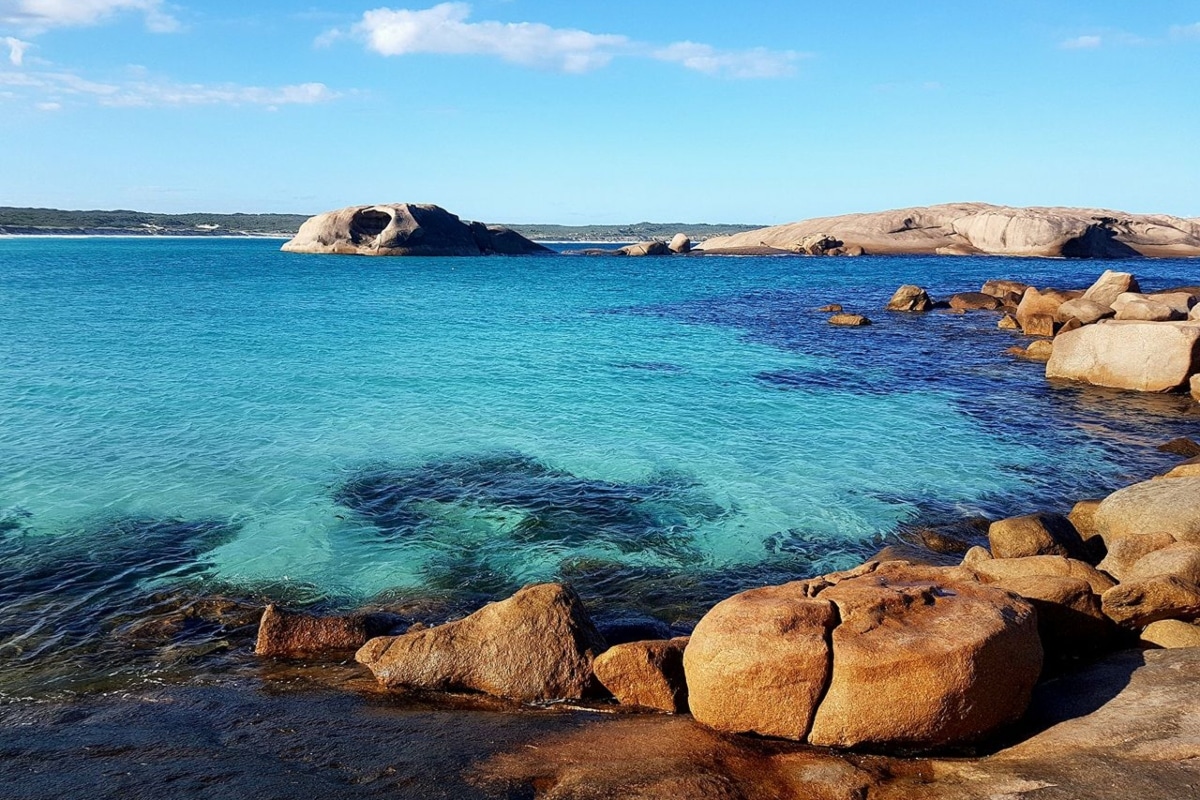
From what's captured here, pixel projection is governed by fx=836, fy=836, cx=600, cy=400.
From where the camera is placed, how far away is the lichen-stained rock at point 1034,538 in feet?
31.2

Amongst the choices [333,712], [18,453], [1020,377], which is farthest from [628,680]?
[1020,377]

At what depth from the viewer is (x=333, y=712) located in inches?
261

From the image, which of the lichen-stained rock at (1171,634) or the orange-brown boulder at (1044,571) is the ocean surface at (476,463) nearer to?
the orange-brown boulder at (1044,571)

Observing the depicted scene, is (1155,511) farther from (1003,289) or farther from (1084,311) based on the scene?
(1003,289)

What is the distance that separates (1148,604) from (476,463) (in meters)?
10.1

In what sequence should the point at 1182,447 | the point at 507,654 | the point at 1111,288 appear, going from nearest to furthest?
1. the point at 507,654
2. the point at 1182,447
3. the point at 1111,288

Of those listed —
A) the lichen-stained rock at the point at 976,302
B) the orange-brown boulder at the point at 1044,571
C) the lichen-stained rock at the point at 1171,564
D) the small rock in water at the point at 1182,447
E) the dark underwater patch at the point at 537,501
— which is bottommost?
the dark underwater patch at the point at 537,501

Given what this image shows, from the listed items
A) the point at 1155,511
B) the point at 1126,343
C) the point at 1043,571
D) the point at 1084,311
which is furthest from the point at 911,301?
the point at 1043,571

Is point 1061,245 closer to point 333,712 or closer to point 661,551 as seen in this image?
point 661,551

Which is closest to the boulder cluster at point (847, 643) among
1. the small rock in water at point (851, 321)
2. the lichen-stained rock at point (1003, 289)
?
the small rock in water at point (851, 321)

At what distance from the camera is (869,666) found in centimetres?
571

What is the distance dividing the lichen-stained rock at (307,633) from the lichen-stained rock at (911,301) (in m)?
37.9

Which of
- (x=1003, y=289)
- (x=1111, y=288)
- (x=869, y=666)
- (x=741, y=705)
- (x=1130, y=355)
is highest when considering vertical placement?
(x=1111, y=288)

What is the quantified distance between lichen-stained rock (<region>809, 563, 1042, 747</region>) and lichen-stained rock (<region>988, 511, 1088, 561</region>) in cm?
375
